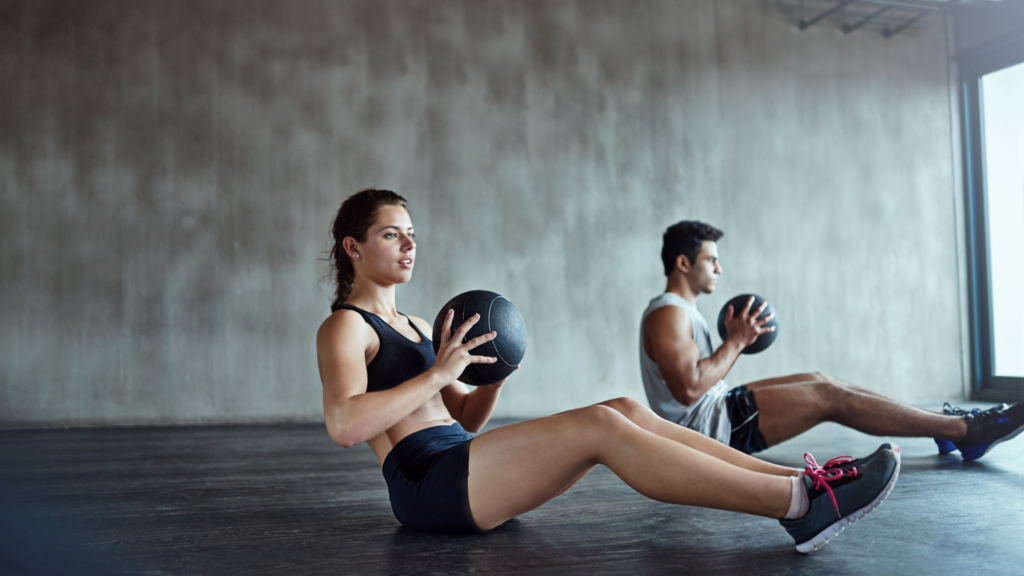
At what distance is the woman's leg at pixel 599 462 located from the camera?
1601mm

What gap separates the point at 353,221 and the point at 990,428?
253cm

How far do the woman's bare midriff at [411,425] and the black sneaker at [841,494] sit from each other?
89 centimetres

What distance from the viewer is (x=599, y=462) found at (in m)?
1.70

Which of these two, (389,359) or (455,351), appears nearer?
(455,351)

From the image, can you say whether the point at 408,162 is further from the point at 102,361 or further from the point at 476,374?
the point at 476,374

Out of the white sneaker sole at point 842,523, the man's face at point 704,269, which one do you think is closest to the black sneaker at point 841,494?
the white sneaker sole at point 842,523

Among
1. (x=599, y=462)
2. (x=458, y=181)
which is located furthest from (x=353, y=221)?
(x=458, y=181)

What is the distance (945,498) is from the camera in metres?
2.35

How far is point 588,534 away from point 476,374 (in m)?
0.54

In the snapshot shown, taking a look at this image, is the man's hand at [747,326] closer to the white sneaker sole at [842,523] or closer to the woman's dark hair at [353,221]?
the white sneaker sole at [842,523]

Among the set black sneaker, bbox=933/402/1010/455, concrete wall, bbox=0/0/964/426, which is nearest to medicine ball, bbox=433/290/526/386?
black sneaker, bbox=933/402/1010/455

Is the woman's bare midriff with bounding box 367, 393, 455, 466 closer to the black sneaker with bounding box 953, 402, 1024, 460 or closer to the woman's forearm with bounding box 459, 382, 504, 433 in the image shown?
the woman's forearm with bounding box 459, 382, 504, 433

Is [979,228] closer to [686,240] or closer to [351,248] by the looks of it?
[686,240]

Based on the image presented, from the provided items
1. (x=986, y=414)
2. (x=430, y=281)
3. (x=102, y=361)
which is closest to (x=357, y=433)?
(x=986, y=414)
